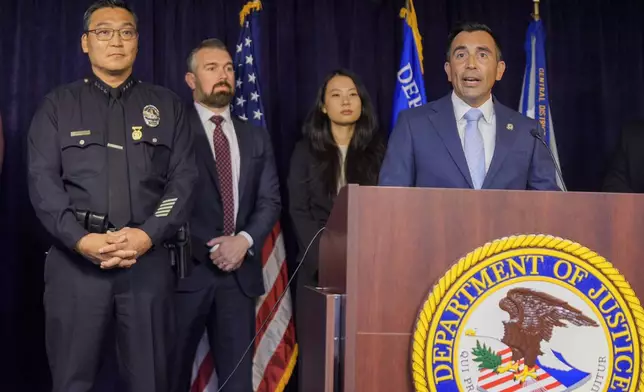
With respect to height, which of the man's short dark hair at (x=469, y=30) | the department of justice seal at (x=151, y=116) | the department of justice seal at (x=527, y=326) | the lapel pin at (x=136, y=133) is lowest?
the department of justice seal at (x=527, y=326)

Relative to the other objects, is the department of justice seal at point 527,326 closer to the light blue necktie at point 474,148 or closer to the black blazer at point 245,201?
the light blue necktie at point 474,148

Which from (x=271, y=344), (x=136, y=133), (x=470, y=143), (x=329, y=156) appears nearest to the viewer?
(x=470, y=143)

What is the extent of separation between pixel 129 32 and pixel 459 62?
1.27m

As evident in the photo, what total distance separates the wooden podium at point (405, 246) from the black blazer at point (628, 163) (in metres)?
2.09

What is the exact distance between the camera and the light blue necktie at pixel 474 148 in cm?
280

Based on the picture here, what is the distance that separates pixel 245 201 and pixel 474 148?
1.31m

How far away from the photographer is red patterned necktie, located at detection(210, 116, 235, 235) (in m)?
3.77

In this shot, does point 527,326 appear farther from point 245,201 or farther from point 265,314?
point 265,314

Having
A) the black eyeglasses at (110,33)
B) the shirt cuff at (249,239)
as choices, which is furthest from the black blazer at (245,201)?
the black eyeglasses at (110,33)

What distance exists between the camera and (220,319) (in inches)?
145

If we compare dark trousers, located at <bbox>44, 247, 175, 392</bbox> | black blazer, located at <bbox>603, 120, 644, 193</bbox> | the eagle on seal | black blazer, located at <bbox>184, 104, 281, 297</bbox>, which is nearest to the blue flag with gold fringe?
black blazer, located at <bbox>184, 104, 281, 297</bbox>

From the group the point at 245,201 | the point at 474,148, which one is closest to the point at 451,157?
the point at 474,148

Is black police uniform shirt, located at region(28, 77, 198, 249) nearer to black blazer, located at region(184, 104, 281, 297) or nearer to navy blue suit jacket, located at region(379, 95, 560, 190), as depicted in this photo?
black blazer, located at region(184, 104, 281, 297)

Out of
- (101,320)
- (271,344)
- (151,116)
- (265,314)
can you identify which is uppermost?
(151,116)
